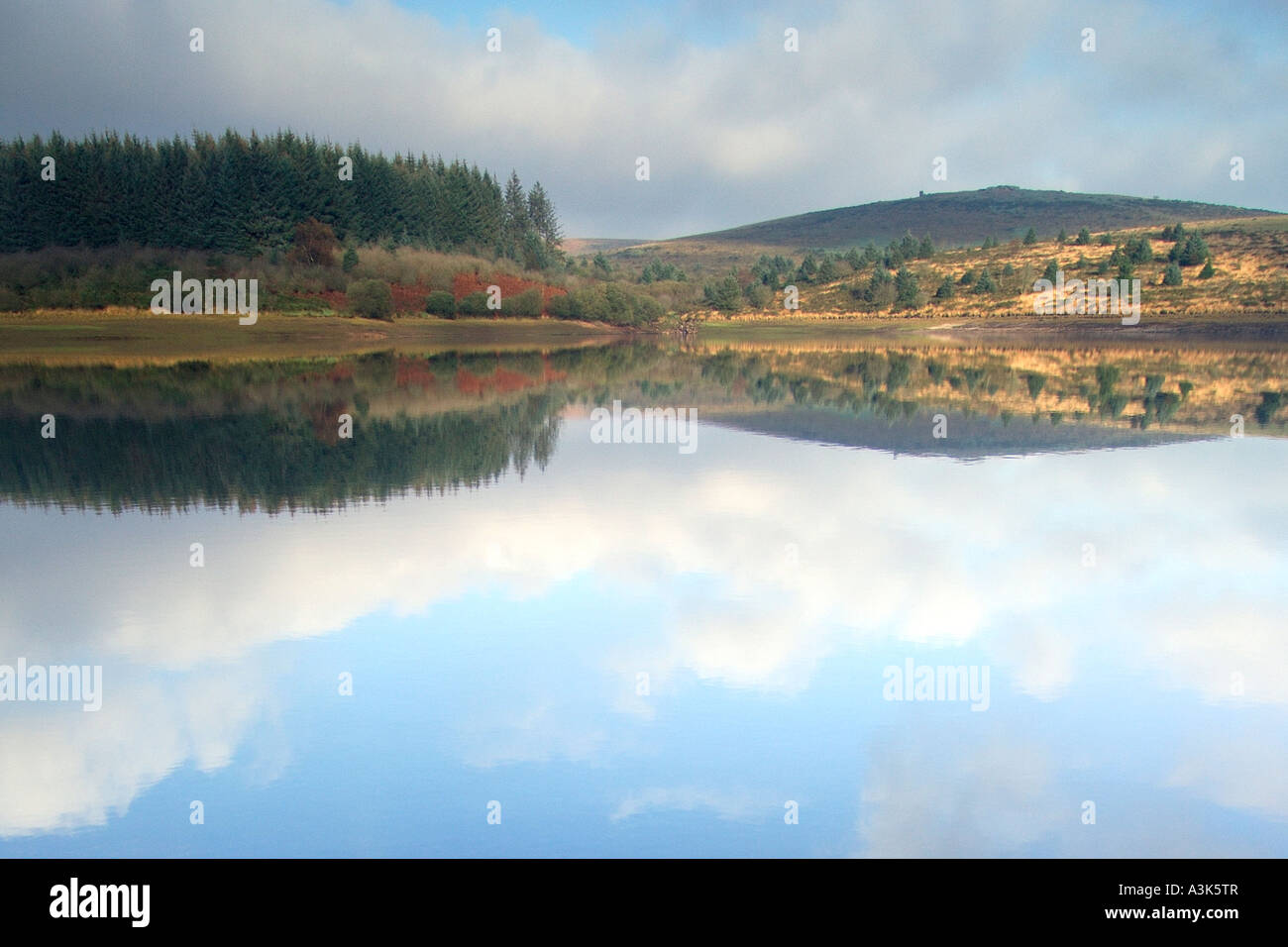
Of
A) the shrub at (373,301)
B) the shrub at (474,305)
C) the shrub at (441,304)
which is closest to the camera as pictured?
the shrub at (373,301)

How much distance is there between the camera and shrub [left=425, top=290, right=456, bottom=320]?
72062 millimetres

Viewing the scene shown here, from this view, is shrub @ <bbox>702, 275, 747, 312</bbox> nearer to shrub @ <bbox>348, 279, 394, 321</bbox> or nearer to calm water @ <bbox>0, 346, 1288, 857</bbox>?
shrub @ <bbox>348, 279, 394, 321</bbox>

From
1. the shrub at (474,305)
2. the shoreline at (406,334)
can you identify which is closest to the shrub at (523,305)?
the shoreline at (406,334)

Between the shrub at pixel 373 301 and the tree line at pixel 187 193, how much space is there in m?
14.2

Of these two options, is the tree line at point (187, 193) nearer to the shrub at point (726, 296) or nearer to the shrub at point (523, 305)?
the shrub at point (523, 305)

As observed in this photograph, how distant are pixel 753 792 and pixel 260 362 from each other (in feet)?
139

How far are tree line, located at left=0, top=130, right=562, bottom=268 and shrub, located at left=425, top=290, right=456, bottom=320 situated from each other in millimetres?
Answer: 13586

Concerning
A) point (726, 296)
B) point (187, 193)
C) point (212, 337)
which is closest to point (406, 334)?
point (212, 337)

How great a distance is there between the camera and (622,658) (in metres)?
8.04

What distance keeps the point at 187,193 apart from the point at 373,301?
2255cm

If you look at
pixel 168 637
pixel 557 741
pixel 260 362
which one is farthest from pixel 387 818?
pixel 260 362

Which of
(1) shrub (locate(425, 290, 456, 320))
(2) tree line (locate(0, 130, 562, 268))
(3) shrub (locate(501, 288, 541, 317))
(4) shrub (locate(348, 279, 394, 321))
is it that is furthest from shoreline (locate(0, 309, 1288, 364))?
(2) tree line (locate(0, 130, 562, 268))

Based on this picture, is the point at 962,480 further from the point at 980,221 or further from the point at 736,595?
the point at 980,221

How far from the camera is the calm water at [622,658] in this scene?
5.72 m
